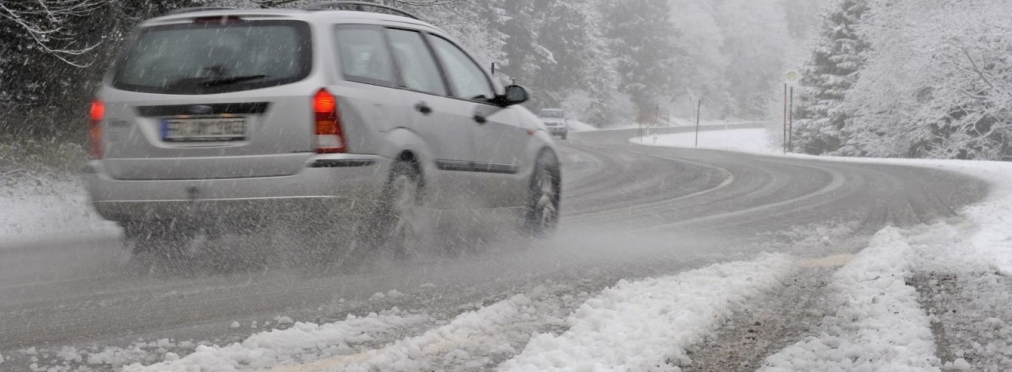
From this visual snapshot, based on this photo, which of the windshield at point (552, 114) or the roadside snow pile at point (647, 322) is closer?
the roadside snow pile at point (647, 322)

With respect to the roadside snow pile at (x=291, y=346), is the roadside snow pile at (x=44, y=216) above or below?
below

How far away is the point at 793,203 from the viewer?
10.1 meters

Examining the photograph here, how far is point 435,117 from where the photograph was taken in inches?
239

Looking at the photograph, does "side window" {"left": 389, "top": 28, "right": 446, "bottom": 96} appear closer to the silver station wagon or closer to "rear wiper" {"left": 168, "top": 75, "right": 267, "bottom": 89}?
the silver station wagon

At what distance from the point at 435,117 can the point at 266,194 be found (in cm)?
135

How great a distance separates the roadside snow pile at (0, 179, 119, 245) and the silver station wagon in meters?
1.77

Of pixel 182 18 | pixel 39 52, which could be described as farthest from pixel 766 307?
pixel 39 52

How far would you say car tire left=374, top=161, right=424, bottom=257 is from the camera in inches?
219

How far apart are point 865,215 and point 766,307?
4.99 metres

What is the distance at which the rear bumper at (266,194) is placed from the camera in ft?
17.0

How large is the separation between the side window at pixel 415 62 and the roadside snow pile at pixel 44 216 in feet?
8.89

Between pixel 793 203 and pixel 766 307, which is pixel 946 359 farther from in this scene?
pixel 793 203

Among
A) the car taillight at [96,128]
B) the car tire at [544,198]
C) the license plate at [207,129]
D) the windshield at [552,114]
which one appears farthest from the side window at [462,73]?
the windshield at [552,114]

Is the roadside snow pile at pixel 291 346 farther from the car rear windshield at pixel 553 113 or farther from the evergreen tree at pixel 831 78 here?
the car rear windshield at pixel 553 113
